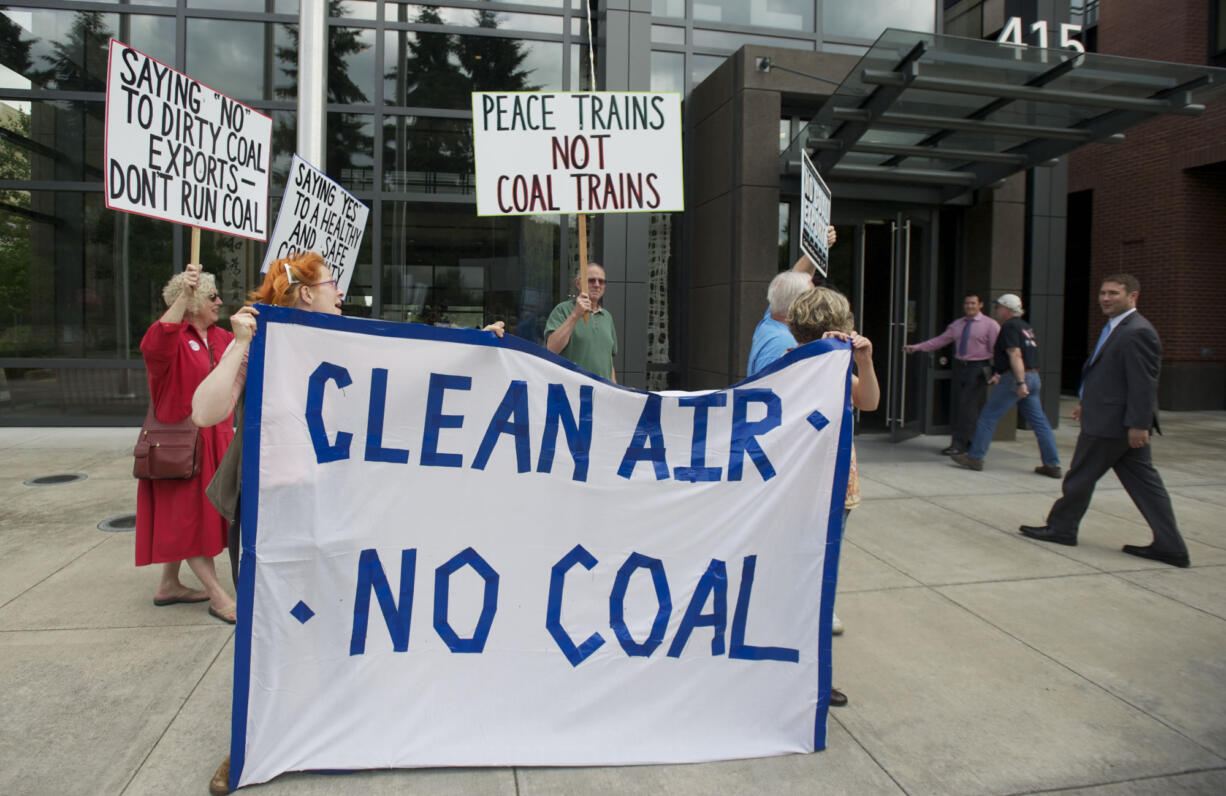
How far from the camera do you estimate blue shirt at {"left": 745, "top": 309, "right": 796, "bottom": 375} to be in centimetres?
377

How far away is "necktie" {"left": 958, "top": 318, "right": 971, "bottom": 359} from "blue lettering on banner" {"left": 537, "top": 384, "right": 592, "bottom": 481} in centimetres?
699

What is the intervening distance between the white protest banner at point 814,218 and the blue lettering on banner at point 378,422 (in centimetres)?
312

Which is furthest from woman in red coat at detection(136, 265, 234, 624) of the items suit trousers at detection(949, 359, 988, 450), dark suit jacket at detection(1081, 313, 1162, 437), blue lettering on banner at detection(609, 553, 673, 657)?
suit trousers at detection(949, 359, 988, 450)

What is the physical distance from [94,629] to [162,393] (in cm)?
120

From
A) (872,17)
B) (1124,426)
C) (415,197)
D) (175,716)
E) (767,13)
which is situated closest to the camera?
(175,716)

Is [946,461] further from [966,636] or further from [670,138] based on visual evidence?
[670,138]

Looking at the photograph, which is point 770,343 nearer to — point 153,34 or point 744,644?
point 744,644

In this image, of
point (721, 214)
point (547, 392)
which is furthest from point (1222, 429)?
point (547, 392)

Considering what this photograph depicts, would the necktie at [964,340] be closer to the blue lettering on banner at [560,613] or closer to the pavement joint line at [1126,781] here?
the pavement joint line at [1126,781]

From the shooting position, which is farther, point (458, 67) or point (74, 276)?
point (458, 67)

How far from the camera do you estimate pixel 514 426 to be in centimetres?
303

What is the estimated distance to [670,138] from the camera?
463 cm

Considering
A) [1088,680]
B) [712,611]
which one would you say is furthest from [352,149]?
[1088,680]

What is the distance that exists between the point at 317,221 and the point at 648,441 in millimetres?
2918
